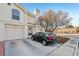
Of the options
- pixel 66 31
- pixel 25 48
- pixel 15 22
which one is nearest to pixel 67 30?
pixel 66 31

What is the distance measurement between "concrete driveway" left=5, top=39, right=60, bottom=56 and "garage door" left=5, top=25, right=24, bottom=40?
0.11 m

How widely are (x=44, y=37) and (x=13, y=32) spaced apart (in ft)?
2.32

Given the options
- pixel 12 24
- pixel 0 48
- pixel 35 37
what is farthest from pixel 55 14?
pixel 0 48

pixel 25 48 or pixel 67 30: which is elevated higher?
pixel 67 30

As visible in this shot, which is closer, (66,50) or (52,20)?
(66,50)

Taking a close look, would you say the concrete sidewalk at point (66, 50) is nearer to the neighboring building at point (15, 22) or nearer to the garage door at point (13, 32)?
the neighboring building at point (15, 22)

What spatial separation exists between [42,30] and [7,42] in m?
0.82

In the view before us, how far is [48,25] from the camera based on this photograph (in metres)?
4.57

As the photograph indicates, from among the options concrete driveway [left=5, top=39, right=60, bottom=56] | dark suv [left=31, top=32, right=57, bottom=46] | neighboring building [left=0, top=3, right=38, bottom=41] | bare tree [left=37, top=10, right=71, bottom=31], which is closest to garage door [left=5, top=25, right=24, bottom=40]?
neighboring building [left=0, top=3, right=38, bottom=41]

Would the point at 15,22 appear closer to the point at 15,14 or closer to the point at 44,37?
the point at 15,14

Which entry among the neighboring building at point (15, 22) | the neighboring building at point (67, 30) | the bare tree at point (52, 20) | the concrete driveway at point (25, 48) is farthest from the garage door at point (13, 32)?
the neighboring building at point (67, 30)

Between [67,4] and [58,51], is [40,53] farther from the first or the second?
[67,4]

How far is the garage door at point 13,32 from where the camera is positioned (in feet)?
14.7

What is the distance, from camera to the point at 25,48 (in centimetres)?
451
